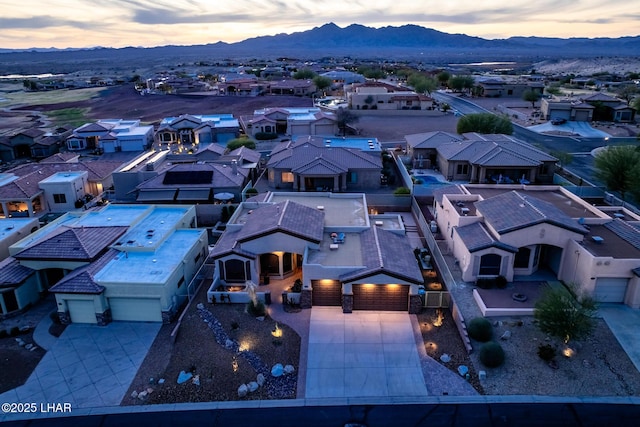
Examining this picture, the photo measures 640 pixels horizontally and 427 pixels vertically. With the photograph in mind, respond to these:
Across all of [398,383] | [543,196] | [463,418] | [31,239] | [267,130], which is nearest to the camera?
[463,418]

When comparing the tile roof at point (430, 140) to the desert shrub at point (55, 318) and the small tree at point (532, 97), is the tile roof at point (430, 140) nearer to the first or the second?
the desert shrub at point (55, 318)

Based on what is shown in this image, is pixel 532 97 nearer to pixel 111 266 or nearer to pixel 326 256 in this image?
pixel 326 256

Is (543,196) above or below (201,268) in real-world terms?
above

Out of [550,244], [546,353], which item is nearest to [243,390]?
[546,353]

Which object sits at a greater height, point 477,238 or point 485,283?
point 477,238

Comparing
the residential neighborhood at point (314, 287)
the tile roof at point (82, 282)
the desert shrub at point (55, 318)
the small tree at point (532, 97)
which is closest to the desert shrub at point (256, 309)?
the residential neighborhood at point (314, 287)

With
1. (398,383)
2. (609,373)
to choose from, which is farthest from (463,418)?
(609,373)

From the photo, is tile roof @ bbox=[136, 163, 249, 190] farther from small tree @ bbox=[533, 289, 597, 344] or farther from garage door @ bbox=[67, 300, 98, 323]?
small tree @ bbox=[533, 289, 597, 344]

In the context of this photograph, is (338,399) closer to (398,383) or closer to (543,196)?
(398,383)
